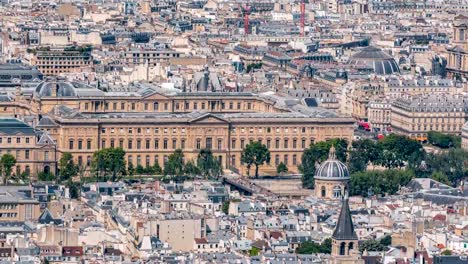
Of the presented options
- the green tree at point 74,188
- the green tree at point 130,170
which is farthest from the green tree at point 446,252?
the green tree at point 130,170

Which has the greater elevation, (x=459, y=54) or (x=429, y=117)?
(x=429, y=117)

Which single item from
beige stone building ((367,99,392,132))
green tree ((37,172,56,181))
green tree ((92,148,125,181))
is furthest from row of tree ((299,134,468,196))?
beige stone building ((367,99,392,132))

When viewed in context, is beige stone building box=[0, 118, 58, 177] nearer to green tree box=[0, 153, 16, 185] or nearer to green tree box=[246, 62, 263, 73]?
green tree box=[0, 153, 16, 185]

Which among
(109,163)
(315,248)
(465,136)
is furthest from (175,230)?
(465,136)

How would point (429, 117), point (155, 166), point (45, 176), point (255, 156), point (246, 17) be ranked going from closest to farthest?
point (45, 176) < point (155, 166) < point (255, 156) < point (429, 117) < point (246, 17)

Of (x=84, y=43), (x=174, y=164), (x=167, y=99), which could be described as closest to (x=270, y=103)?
(x=167, y=99)

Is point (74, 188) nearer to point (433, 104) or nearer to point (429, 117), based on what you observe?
point (429, 117)
